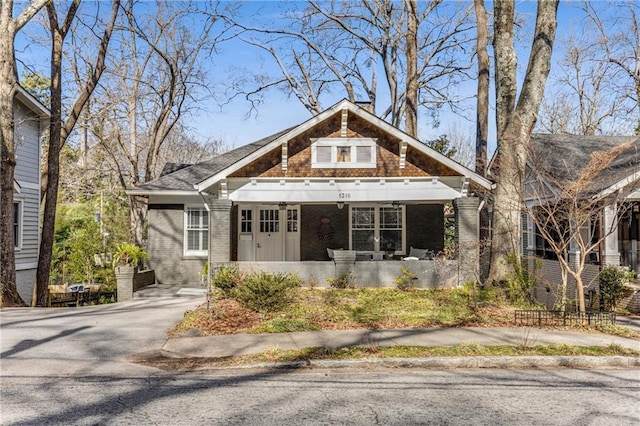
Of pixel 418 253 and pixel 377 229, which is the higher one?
pixel 377 229

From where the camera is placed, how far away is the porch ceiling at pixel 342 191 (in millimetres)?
14922

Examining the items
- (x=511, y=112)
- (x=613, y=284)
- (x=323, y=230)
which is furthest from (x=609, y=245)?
(x=323, y=230)

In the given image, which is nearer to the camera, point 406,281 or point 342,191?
point 406,281

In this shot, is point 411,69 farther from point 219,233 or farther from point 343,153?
point 219,233

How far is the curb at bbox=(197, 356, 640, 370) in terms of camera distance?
720 cm

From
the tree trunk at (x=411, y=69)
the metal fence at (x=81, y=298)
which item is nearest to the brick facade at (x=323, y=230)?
the metal fence at (x=81, y=298)

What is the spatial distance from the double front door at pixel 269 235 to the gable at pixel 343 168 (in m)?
3.58

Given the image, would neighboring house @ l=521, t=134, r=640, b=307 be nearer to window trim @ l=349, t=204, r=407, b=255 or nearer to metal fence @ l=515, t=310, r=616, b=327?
metal fence @ l=515, t=310, r=616, b=327

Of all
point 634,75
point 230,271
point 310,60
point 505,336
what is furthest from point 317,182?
point 634,75

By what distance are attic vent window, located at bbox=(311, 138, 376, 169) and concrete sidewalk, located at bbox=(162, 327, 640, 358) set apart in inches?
273

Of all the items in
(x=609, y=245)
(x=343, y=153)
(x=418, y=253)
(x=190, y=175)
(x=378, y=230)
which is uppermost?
(x=343, y=153)

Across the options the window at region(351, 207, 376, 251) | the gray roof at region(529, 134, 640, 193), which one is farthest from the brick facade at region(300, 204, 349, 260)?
the gray roof at region(529, 134, 640, 193)

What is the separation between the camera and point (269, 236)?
18.5 metres

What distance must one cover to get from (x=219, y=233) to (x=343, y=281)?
4.05m
